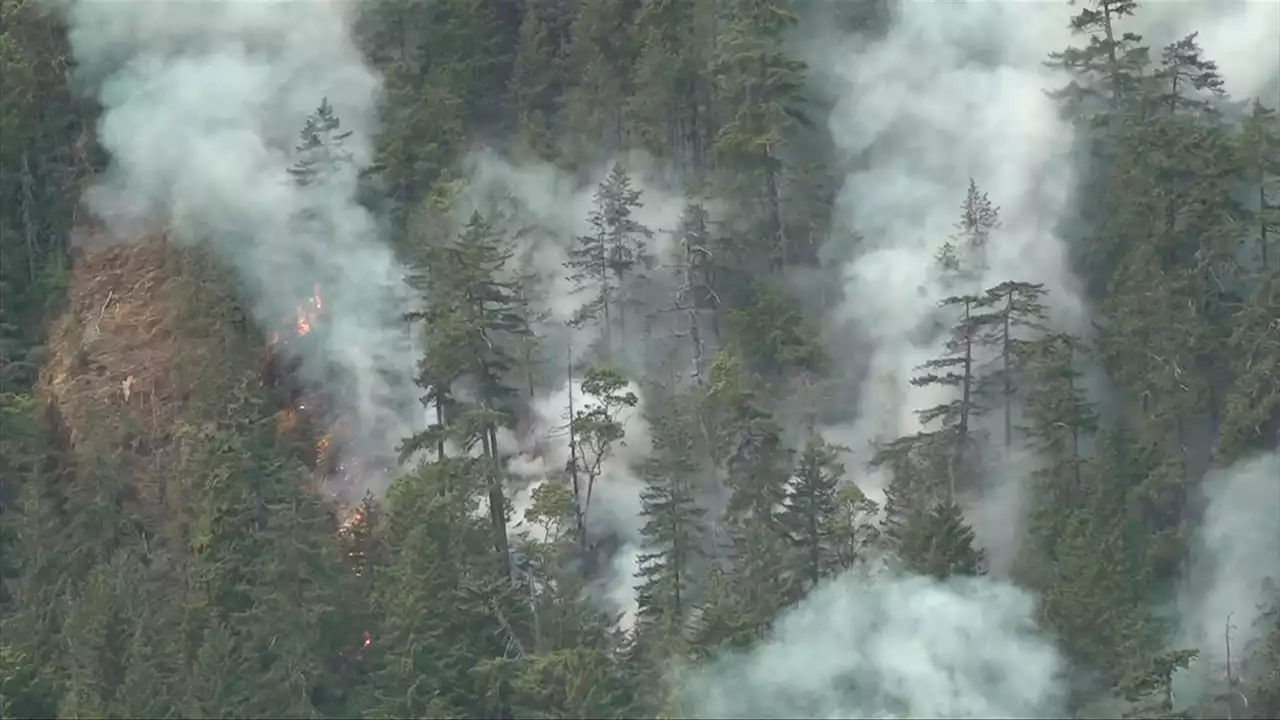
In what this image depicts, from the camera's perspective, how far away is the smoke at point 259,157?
53.9 metres

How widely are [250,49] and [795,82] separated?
17.9 meters

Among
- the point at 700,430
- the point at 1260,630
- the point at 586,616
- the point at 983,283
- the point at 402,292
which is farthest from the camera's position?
the point at 402,292

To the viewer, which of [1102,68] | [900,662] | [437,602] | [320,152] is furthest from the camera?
[320,152]

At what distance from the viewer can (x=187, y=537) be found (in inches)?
1892

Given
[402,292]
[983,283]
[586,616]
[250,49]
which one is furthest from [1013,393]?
[250,49]

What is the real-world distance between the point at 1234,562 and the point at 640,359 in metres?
16.2

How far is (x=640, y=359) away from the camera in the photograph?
52.3 m

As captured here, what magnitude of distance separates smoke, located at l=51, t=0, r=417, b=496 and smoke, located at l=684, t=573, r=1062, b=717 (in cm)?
1551

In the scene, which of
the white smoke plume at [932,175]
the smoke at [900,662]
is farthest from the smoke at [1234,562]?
the white smoke plume at [932,175]

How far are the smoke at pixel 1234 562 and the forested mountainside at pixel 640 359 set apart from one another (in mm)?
130

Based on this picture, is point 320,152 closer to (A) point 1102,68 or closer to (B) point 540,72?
(B) point 540,72

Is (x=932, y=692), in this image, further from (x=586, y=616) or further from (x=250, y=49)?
(x=250, y=49)

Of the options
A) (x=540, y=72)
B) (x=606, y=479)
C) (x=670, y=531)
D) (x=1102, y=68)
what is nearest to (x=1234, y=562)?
(x=670, y=531)

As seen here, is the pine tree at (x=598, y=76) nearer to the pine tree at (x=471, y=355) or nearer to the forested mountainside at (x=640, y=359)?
the forested mountainside at (x=640, y=359)
